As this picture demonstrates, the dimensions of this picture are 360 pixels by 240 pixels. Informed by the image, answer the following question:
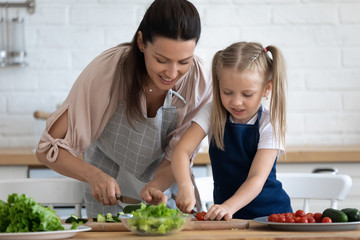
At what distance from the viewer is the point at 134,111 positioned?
1853 mm

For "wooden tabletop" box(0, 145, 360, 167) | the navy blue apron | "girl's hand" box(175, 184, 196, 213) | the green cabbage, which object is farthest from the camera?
"wooden tabletop" box(0, 145, 360, 167)

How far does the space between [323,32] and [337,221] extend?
2040 mm

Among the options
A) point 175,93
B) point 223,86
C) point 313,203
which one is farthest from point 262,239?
point 313,203

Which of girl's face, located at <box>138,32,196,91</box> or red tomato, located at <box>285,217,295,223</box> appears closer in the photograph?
red tomato, located at <box>285,217,295,223</box>

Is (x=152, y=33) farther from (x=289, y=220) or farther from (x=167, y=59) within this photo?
(x=289, y=220)

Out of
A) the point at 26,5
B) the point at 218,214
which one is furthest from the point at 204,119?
the point at 26,5

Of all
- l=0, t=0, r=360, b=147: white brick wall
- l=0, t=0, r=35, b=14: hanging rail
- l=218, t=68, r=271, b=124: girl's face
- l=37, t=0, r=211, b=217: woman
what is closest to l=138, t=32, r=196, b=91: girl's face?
l=37, t=0, r=211, b=217: woman

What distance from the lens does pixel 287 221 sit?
4.38ft

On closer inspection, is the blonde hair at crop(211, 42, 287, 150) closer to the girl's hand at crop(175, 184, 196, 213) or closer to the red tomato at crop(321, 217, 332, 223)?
the girl's hand at crop(175, 184, 196, 213)

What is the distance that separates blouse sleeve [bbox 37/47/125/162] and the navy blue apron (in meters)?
0.40

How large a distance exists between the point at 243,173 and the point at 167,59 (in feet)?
1.41

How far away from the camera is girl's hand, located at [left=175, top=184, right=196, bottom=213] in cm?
154

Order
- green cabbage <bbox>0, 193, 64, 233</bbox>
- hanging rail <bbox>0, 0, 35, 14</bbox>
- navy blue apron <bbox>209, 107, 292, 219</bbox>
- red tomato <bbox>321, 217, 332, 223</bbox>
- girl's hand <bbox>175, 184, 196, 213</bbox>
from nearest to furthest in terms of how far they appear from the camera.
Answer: green cabbage <bbox>0, 193, 64, 233</bbox> < red tomato <bbox>321, 217, 332, 223</bbox> < girl's hand <bbox>175, 184, 196, 213</bbox> < navy blue apron <bbox>209, 107, 292, 219</bbox> < hanging rail <bbox>0, 0, 35, 14</bbox>

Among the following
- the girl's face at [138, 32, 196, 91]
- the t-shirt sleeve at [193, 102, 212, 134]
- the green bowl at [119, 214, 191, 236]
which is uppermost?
the girl's face at [138, 32, 196, 91]
